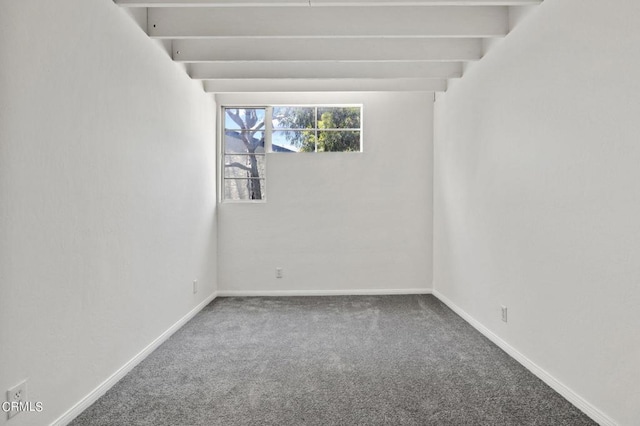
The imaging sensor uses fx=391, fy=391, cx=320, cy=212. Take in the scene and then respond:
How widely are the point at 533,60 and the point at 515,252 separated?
134 centimetres

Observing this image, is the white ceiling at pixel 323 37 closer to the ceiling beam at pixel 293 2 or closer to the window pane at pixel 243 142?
the ceiling beam at pixel 293 2

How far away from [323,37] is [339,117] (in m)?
2.12

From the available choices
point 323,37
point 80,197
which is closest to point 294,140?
point 323,37

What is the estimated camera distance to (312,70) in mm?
3867

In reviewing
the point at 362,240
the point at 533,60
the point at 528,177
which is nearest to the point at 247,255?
the point at 362,240

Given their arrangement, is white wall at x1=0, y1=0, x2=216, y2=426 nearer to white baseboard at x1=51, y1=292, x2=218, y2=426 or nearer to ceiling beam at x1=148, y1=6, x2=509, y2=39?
white baseboard at x1=51, y1=292, x2=218, y2=426

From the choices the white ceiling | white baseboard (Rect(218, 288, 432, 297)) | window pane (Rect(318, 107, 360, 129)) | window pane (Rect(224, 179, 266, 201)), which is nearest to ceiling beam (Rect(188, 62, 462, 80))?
the white ceiling

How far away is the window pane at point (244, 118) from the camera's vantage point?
5109 mm

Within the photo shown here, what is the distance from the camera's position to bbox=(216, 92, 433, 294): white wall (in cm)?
500

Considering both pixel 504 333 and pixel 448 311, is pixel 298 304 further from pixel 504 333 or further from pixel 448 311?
pixel 504 333

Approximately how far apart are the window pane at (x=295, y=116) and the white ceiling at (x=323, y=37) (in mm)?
635

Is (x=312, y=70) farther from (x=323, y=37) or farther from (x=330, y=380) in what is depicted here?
(x=330, y=380)

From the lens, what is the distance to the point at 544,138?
99.7 inches

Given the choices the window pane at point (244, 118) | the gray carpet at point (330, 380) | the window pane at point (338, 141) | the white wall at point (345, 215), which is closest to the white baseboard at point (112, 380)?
the gray carpet at point (330, 380)
